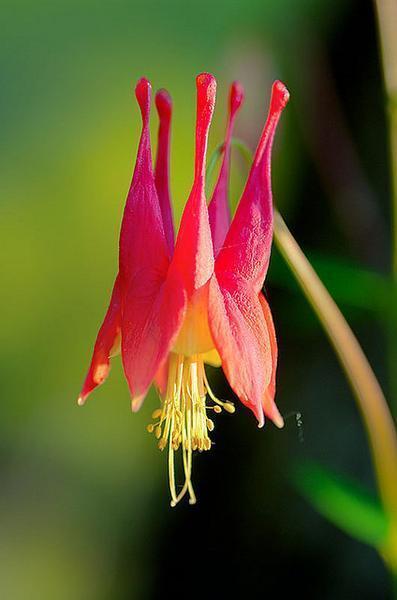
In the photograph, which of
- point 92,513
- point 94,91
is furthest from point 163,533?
point 94,91

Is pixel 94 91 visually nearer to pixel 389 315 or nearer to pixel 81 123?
pixel 81 123

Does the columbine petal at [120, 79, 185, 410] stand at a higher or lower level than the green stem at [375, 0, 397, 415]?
lower

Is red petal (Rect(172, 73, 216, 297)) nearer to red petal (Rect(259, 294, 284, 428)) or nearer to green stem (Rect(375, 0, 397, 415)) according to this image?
red petal (Rect(259, 294, 284, 428))

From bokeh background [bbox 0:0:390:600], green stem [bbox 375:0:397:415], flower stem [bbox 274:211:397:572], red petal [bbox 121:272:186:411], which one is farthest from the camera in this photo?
bokeh background [bbox 0:0:390:600]

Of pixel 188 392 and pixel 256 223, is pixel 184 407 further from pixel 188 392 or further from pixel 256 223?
pixel 256 223

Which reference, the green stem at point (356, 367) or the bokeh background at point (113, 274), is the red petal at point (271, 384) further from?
the bokeh background at point (113, 274)

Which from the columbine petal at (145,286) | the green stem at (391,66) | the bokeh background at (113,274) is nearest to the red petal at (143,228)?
the columbine petal at (145,286)

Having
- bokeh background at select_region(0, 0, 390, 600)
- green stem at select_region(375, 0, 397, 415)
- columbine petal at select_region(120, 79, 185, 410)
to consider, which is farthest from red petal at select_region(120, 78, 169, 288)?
bokeh background at select_region(0, 0, 390, 600)
